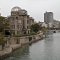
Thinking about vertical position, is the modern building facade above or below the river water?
above

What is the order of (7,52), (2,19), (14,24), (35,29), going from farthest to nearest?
(35,29) → (14,24) → (2,19) → (7,52)

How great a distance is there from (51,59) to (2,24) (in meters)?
12.9

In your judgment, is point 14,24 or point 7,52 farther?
point 14,24

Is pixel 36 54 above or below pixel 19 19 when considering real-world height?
below

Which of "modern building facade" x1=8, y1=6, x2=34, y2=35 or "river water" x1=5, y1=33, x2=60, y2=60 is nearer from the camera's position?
"river water" x1=5, y1=33, x2=60, y2=60

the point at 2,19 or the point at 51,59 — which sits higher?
the point at 2,19

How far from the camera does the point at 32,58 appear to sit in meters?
22.5

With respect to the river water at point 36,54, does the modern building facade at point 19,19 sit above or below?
above

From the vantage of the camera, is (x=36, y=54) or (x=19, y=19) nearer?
(x=36, y=54)

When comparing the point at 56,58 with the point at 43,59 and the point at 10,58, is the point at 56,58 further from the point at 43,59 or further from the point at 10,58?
the point at 10,58

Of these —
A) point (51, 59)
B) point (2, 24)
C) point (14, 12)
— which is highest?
point (14, 12)

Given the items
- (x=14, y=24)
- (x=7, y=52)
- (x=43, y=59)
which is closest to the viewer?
(x=43, y=59)

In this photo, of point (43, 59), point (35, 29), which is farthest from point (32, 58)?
point (35, 29)

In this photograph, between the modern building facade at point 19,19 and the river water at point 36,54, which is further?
the modern building facade at point 19,19
